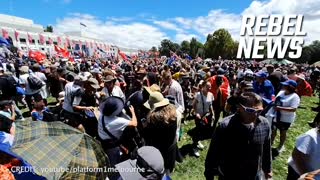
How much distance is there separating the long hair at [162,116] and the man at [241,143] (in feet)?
2.10

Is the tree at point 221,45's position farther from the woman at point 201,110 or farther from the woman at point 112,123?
the woman at point 112,123

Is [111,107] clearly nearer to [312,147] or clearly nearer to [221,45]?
[312,147]

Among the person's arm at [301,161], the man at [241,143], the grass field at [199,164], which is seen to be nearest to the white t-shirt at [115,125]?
the man at [241,143]

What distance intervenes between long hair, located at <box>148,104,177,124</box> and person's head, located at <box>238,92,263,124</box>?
3.00 ft

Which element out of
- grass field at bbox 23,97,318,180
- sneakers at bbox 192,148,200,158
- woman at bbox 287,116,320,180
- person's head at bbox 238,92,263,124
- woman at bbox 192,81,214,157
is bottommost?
grass field at bbox 23,97,318,180

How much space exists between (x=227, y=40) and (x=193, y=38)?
3007cm

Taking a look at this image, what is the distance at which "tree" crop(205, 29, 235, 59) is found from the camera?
2972 inches

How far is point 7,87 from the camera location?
8.30 meters

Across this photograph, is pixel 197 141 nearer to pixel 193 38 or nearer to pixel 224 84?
pixel 224 84

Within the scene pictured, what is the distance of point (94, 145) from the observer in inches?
112

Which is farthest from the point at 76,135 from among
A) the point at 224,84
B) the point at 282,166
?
the point at 224,84

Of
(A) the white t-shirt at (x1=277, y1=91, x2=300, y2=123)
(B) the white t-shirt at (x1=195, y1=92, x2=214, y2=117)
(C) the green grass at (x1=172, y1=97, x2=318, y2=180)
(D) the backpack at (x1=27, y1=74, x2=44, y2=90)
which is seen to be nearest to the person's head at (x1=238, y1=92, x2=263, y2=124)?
(C) the green grass at (x1=172, y1=97, x2=318, y2=180)

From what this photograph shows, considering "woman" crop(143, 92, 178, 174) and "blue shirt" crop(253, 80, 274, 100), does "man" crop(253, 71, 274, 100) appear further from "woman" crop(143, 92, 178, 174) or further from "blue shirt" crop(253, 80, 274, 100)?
"woman" crop(143, 92, 178, 174)

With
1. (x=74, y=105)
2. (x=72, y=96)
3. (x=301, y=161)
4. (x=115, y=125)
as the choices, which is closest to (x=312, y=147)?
(x=301, y=161)
